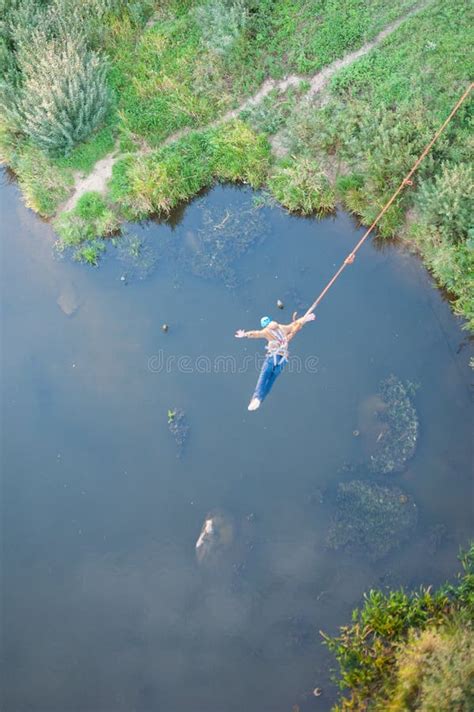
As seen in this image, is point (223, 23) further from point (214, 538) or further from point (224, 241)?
point (214, 538)

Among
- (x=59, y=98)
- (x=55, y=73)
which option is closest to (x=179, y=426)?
(x=59, y=98)

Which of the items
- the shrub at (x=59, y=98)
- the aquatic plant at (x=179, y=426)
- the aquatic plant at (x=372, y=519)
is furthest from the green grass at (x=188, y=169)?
the aquatic plant at (x=372, y=519)

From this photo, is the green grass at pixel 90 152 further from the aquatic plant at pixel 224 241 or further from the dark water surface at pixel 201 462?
the aquatic plant at pixel 224 241

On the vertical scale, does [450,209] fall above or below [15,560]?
above

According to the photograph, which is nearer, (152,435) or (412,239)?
(152,435)

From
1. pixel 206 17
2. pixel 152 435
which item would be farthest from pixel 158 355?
pixel 206 17

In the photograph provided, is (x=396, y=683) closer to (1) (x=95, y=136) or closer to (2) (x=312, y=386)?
(2) (x=312, y=386)

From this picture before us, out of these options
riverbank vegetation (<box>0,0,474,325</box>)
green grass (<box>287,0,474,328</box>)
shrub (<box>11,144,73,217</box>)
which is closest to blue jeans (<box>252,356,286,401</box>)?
green grass (<box>287,0,474,328</box>)

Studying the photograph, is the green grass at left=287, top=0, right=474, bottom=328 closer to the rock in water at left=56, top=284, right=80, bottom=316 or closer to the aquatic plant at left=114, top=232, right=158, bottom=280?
the aquatic plant at left=114, top=232, right=158, bottom=280
